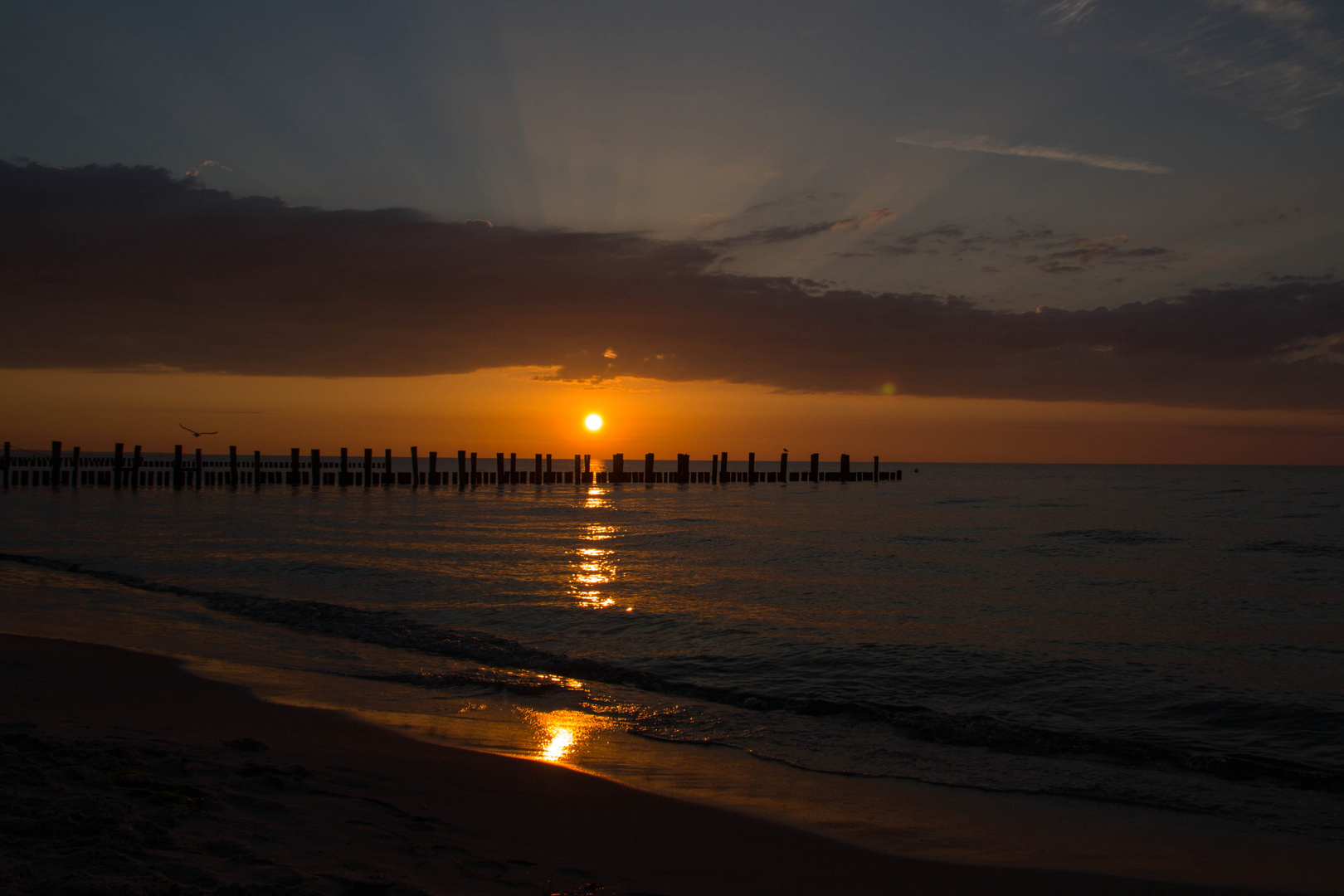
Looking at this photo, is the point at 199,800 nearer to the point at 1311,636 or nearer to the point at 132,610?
the point at 132,610

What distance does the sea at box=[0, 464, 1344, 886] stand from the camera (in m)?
5.33

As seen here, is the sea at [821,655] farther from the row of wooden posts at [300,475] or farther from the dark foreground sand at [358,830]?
the row of wooden posts at [300,475]

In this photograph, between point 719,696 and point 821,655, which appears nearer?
point 719,696

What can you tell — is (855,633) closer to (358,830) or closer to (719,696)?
(719,696)

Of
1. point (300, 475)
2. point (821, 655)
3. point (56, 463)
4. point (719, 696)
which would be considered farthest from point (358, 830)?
point (300, 475)

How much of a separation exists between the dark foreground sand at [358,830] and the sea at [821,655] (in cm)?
36

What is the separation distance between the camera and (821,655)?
29.1 ft

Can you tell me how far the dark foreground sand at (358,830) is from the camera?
10.8 feet

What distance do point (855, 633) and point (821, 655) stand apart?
1.34 metres

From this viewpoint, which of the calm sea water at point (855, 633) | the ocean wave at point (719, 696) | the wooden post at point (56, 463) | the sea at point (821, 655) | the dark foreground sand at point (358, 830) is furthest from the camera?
the wooden post at point (56, 463)

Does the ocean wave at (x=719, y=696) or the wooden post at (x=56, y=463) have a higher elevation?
the wooden post at (x=56, y=463)

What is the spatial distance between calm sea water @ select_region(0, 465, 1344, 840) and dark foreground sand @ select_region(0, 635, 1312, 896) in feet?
4.93

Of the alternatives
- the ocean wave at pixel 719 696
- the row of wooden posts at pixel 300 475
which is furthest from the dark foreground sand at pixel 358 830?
the row of wooden posts at pixel 300 475

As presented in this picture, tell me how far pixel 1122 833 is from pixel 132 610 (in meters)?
11.5
